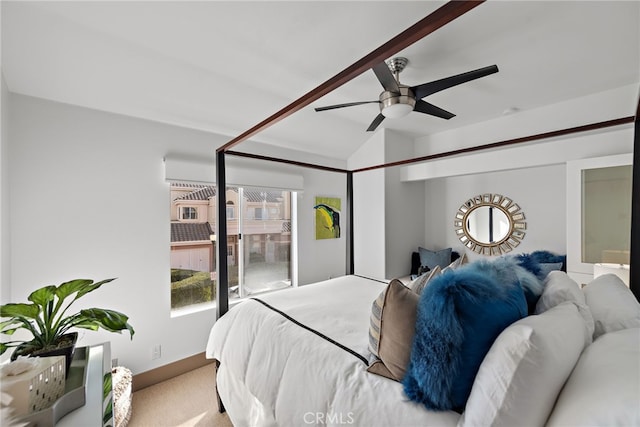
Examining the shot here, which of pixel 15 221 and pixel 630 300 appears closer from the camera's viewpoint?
pixel 630 300

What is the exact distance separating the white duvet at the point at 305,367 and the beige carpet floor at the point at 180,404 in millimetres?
366

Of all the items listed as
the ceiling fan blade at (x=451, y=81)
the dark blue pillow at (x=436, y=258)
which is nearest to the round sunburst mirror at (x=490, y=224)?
the dark blue pillow at (x=436, y=258)

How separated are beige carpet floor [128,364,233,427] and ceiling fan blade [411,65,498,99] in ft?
8.46

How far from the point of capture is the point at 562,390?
76 centimetres

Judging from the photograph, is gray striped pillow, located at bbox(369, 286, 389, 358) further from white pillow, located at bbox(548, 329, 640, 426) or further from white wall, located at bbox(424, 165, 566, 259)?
white wall, located at bbox(424, 165, 566, 259)

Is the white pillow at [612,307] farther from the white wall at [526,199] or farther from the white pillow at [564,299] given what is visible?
the white wall at [526,199]

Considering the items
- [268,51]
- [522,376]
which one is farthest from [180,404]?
[268,51]

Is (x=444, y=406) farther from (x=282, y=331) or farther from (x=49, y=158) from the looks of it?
(x=49, y=158)

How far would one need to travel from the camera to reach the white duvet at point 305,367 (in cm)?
94

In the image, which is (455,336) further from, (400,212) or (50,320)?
(400,212)

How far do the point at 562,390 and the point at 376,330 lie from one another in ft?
1.87

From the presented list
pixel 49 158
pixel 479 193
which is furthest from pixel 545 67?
pixel 49 158

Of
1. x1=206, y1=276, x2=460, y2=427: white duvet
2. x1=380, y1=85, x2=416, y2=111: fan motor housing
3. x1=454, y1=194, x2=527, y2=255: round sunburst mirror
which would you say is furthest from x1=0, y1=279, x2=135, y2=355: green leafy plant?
x1=454, y1=194, x2=527, y2=255: round sunburst mirror

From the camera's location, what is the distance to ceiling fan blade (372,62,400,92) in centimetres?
153
